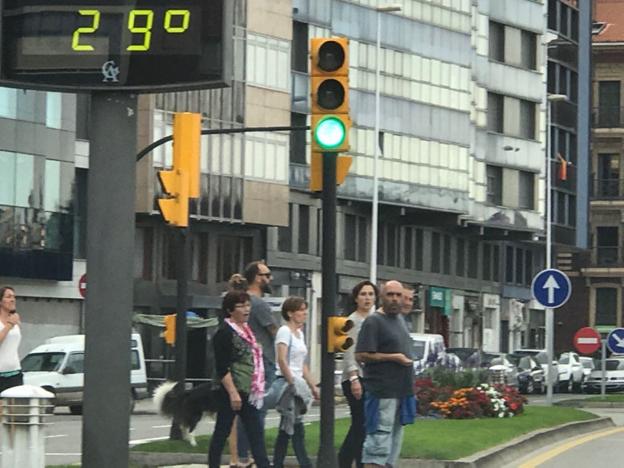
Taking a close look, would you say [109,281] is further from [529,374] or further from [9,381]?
[529,374]

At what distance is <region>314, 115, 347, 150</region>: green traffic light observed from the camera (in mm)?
17453

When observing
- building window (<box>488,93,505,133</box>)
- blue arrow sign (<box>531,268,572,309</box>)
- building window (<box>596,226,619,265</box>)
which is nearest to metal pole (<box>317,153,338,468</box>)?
blue arrow sign (<box>531,268,572,309</box>)

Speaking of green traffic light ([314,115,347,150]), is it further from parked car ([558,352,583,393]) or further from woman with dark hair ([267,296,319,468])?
parked car ([558,352,583,393])

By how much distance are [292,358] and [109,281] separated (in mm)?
5916

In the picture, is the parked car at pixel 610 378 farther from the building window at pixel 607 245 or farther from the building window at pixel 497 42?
the building window at pixel 607 245

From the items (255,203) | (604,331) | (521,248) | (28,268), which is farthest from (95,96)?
(604,331)

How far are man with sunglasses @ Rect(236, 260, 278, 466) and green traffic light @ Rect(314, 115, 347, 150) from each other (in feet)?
4.52

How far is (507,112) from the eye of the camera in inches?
3391

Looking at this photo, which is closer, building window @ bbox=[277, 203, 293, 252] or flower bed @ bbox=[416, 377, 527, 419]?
flower bed @ bbox=[416, 377, 527, 419]

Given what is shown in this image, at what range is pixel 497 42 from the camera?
8581 centimetres

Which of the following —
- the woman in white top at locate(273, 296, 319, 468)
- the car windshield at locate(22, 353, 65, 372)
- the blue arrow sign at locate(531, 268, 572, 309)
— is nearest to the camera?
the woman in white top at locate(273, 296, 319, 468)

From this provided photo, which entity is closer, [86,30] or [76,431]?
[86,30]

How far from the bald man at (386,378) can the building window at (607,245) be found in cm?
8962

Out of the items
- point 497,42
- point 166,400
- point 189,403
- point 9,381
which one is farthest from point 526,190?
point 189,403
